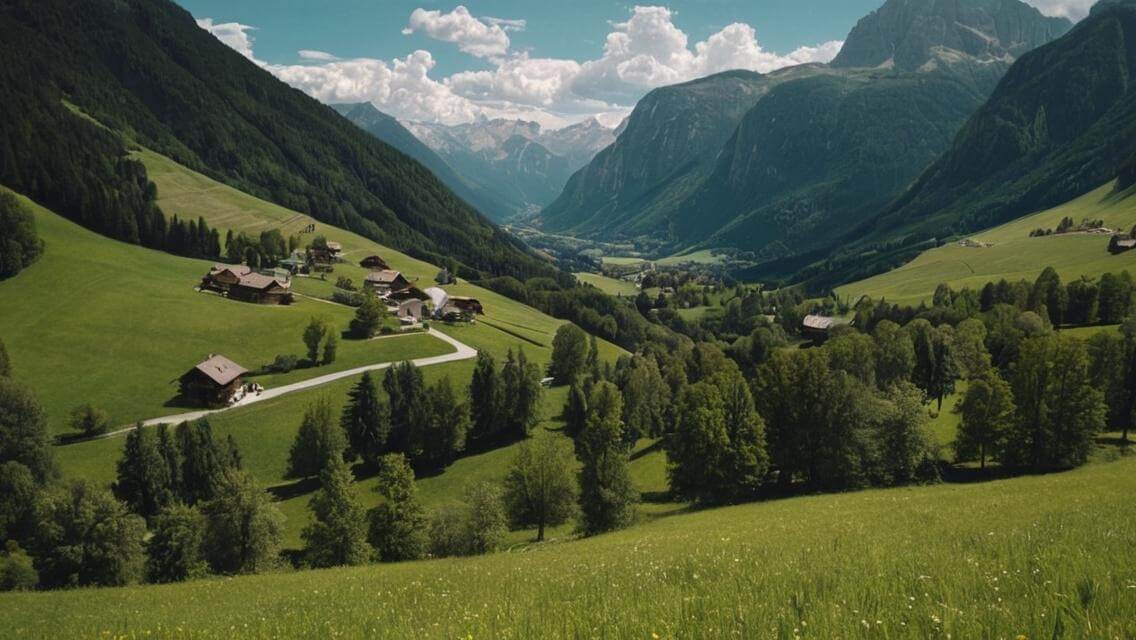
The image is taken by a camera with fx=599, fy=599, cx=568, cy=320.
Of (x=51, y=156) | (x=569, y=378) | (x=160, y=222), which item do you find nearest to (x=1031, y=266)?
(x=569, y=378)

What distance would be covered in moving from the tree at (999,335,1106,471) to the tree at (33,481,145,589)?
2906 inches

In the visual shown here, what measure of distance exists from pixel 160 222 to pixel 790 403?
16346 centimetres

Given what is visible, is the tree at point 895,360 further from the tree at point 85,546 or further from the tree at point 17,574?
the tree at point 17,574

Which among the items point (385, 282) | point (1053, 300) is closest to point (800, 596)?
point (1053, 300)

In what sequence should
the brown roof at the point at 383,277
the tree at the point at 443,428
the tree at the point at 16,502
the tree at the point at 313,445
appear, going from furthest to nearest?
the brown roof at the point at 383,277, the tree at the point at 443,428, the tree at the point at 313,445, the tree at the point at 16,502

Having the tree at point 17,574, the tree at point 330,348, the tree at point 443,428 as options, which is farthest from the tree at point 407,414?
the tree at point 17,574

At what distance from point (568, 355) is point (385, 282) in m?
59.4

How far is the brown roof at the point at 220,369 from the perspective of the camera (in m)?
84.9

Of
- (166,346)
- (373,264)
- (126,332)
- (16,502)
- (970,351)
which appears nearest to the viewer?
(16,502)

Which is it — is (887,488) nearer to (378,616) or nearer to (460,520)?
(460,520)

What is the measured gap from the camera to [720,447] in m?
54.0

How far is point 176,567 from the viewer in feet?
154

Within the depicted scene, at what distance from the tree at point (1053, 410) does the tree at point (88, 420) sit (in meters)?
99.9

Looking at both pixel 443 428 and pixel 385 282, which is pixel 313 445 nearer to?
pixel 443 428
